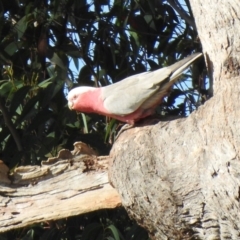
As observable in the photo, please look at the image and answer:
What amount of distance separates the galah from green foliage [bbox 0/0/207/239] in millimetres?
562

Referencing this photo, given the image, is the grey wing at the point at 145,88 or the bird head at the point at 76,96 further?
the bird head at the point at 76,96

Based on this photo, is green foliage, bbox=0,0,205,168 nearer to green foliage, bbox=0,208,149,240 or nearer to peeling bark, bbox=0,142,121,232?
green foliage, bbox=0,208,149,240

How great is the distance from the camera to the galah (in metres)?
2.85

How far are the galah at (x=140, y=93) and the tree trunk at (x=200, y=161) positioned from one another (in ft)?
0.52

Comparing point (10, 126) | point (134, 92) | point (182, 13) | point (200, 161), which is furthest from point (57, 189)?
point (182, 13)

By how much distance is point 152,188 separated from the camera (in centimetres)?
260

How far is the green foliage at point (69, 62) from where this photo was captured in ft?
11.8

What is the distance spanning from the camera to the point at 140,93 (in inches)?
114

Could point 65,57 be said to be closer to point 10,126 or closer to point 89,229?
point 10,126

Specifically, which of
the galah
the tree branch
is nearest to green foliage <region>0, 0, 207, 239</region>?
the tree branch

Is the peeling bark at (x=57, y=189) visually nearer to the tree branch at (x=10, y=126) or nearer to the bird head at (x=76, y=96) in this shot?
the bird head at (x=76, y=96)

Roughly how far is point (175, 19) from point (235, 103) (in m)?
1.60

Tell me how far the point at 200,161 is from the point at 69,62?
56.6 inches

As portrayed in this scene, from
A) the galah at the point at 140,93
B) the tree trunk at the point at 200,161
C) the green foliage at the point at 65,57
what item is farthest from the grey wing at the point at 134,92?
the green foliage at the point at 65,57
